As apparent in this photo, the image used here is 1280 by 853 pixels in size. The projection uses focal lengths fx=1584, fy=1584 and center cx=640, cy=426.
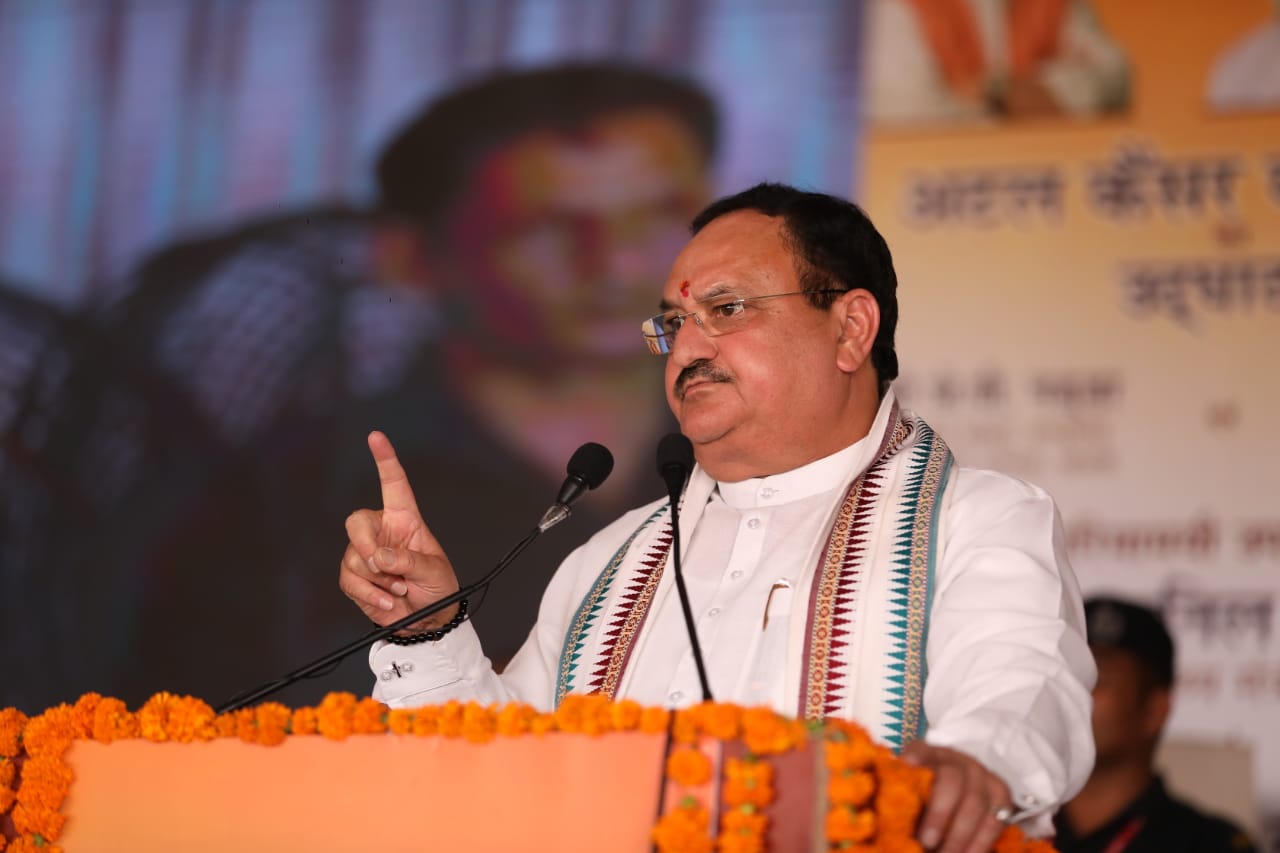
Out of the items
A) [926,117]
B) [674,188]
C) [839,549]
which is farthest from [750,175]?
[839,549]

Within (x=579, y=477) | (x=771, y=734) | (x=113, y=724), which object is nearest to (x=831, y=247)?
(x=579, y=477)

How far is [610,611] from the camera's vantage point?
284cm

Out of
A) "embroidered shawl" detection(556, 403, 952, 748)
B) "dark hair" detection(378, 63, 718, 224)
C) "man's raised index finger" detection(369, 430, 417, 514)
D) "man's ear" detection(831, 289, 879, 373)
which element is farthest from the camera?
"dark hair" detection(378, 63, 718, 224)

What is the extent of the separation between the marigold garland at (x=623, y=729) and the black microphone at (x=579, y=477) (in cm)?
60

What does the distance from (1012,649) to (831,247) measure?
1001 mm

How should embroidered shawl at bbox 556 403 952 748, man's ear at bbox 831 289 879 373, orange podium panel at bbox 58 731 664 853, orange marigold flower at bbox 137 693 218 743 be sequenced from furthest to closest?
1. man's ear at bbox 831 289 879 373
2. embroidered shawl at bbox 556 403 952 748
3. orange marigold flower at bbox 137 693 218 743
4. orange podium panel at bbox 58 731 664 853

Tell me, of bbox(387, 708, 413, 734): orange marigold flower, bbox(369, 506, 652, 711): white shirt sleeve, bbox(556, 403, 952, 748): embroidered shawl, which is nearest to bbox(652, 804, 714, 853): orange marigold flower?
bbox(387, 708, 413, 734): orange marigold flower

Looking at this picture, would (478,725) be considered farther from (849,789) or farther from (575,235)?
(575,235)

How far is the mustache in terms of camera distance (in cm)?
282

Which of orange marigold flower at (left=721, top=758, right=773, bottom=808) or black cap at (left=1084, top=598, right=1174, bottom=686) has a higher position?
orange marigold flower at (left=721, top=758, right=773, bottom=808)

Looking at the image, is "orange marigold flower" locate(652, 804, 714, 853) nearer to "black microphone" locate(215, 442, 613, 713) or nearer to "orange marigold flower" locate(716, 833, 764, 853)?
"orange marigold flower" locate(716, 833, 764, 853)

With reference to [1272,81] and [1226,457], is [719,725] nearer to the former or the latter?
[1226,457]

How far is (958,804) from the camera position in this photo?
1825 millimetres

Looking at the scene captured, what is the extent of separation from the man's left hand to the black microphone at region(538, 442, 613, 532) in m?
0.76
